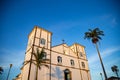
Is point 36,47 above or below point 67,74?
above

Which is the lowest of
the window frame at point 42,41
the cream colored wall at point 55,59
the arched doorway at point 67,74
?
the arched doorway at point 67,74

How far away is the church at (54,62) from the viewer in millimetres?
19984

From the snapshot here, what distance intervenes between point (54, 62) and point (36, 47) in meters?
6.26

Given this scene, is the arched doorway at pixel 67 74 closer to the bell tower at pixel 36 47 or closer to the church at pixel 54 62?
the church at pixel 54 62

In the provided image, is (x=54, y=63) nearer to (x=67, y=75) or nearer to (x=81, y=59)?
(x=67, y=75)

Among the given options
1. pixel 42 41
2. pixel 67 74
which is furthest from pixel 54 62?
pixel 42 41

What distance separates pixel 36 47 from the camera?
22.0m

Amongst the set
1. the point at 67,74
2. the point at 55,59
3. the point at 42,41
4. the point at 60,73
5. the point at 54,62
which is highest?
the point at 42,41

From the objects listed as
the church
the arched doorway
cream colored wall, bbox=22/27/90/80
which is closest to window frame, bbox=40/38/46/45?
the church

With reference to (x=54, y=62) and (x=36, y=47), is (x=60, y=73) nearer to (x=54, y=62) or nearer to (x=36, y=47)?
(x=54, y=62)

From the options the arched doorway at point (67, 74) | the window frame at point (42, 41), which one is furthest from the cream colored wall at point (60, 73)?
the window frame at point (42, 41)

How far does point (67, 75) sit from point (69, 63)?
362 cm

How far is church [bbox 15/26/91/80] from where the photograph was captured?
1998 cm

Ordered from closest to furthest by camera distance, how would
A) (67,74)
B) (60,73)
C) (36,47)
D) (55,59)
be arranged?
(36,47) < (60,73) < (55,59) < (67,74)
